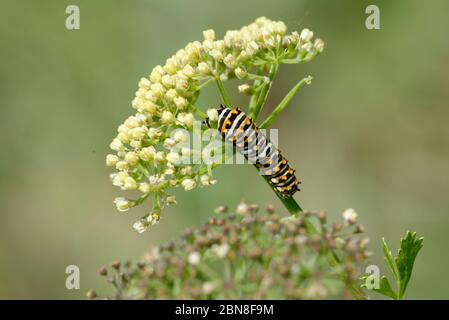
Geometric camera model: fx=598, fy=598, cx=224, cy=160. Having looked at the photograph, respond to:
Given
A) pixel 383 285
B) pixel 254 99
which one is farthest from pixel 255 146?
pixel 383 285

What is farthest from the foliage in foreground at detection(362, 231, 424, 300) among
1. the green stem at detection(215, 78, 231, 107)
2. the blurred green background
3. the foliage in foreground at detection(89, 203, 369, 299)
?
the blurred green background

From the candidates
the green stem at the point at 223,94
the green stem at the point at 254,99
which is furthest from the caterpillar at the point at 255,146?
the green stem at the point at 254,99

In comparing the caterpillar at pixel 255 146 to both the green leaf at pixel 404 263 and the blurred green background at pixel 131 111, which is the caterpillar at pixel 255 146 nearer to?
the green leaf at pixel 404 263

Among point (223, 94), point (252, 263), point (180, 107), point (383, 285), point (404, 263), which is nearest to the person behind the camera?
point (252, 263)

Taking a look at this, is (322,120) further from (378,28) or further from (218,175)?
(218,175)

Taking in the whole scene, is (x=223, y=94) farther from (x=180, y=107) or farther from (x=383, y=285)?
(x=383, y=285)

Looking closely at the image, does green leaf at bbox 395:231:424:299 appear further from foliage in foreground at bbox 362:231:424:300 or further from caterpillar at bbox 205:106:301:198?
caterpillar at bbox 205:106:301:198
